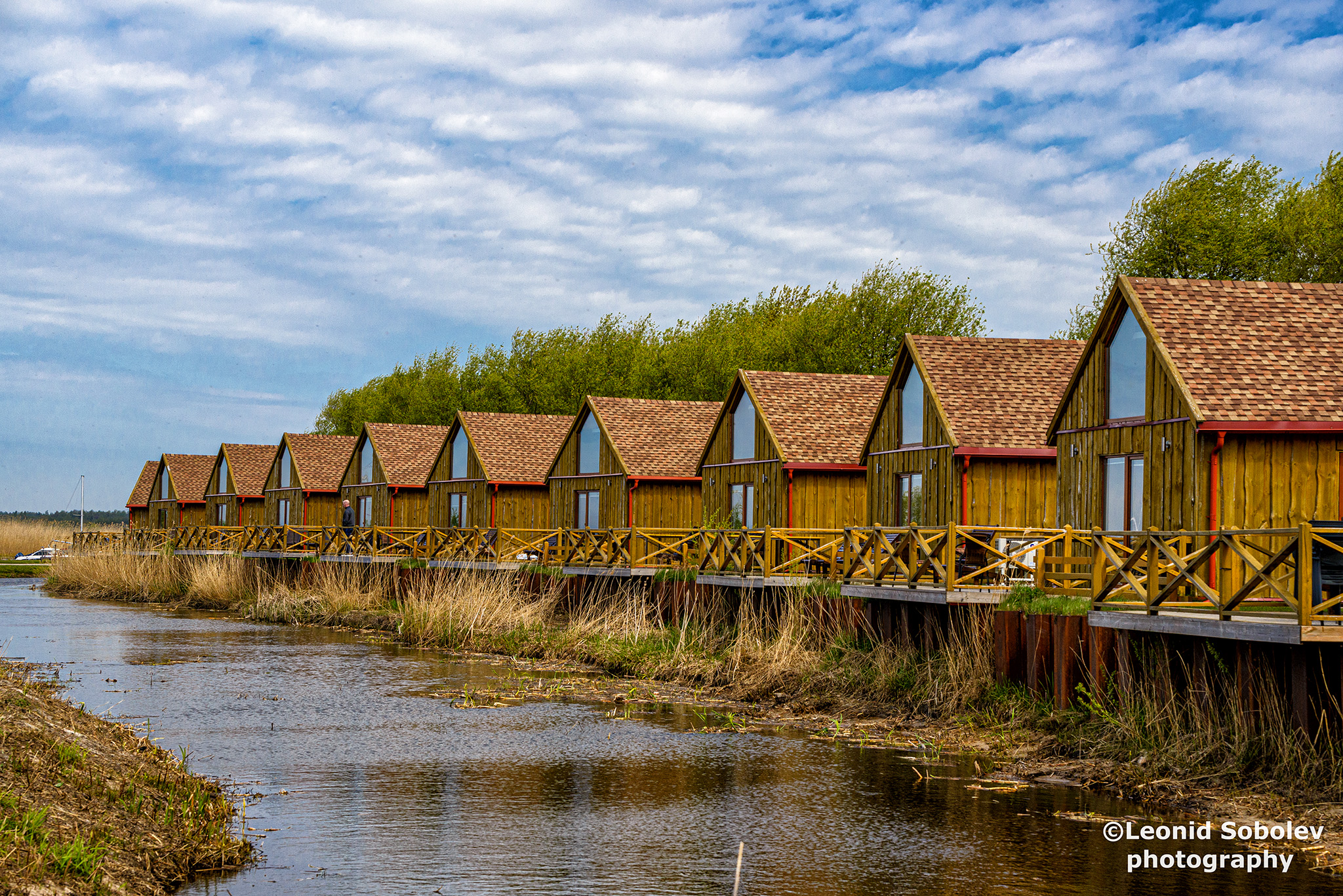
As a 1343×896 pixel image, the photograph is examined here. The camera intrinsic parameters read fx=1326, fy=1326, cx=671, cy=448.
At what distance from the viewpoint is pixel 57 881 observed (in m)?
8.26

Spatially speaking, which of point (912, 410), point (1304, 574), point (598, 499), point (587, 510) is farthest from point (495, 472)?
point (1304, 574)

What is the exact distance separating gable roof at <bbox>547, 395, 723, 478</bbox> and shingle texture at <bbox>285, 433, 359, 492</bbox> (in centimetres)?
1750

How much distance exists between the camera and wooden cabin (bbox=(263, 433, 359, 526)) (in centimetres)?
5519

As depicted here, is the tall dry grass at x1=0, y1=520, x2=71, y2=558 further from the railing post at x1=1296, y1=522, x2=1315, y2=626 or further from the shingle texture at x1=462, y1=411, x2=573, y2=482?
the railing post at x1=1296, y1=522, x2=1315, y2=626

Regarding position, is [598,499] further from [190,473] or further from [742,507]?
[190,473]

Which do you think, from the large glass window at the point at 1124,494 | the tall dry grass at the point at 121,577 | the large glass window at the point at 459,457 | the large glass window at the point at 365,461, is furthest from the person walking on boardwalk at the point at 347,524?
the large glass window at the point at 1124,494

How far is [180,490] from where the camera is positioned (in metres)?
68.8

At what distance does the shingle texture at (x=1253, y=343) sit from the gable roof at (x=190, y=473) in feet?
182

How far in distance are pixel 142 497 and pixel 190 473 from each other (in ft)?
34.9

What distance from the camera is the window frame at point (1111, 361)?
2172cm

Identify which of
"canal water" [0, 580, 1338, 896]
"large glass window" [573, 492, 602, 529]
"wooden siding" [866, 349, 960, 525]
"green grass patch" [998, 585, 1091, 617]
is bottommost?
"canal water" [0, 580, 1338, 896]

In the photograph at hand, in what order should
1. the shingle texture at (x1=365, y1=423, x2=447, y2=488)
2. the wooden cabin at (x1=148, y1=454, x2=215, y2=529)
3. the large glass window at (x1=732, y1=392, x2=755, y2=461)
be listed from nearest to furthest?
the large glass window at (x1=732, y1=392, x2=755, y2=461), the shingle texture at (x1=365, y1=423, x2=447, y2=488), the wooden cabin at (x1=148, y1=454, x2=215, y2=529)

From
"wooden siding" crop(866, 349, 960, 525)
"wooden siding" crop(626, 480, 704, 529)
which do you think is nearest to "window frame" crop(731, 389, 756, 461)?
"wooden siding" crop(866, 349, 960, 525)

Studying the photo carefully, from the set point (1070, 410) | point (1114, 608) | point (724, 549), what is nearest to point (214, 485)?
point (724, 549)
